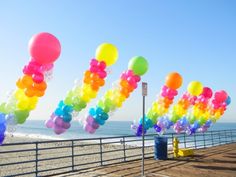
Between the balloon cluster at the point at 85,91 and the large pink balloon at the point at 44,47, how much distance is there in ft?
7.75

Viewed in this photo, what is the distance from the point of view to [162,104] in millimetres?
14234

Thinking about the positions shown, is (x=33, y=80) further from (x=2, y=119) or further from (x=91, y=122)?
(x=91, y=122)

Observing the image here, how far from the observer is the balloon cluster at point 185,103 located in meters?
15.4

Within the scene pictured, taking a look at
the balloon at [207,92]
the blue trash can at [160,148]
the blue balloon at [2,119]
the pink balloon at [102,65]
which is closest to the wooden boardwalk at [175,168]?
the blue trash can at [160,148]

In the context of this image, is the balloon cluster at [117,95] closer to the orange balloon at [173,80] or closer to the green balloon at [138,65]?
the green balloon at [138,65]

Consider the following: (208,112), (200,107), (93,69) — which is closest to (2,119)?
(93,69)

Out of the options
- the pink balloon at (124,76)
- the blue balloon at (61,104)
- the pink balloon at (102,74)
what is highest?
the pink balloon at (124,76)

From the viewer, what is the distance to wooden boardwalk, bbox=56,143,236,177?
9.22 m

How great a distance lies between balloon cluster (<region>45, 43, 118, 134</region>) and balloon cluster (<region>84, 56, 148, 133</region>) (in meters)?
0.71

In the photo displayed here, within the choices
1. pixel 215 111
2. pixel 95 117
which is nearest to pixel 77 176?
pixel 95 117

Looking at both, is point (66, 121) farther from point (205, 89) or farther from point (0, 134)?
point (205, 89)

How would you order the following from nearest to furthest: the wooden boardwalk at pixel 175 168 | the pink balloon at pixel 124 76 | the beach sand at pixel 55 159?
1. the wooden boardwalk at pixel 175 168
2. the beach sand at pixel 55 159
3. the pink balloon at pixel 124 76

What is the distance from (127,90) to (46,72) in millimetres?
4207

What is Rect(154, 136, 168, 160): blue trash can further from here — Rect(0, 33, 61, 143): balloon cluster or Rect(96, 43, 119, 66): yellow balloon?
Rect(0, 33, 61, 143): balloon cluster
